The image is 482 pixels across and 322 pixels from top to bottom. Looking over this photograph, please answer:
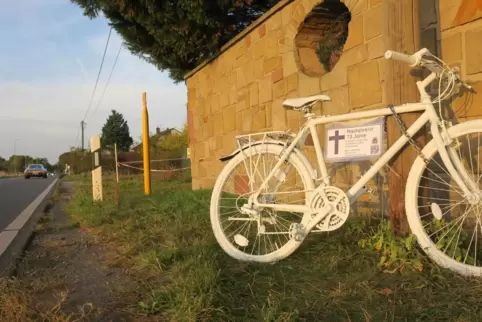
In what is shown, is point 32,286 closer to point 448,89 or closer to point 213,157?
point 448,89

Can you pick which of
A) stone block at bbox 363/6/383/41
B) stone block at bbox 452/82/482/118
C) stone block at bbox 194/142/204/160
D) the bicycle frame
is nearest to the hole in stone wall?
stone block at bbox 363/6/383/41

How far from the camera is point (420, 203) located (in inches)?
129

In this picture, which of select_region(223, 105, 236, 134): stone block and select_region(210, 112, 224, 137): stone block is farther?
select_region(210, 112, 224, 137): stone block

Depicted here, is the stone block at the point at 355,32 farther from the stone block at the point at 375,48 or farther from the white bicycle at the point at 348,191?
the white bicycle at the point at 348,191

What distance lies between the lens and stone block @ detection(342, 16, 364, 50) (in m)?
4.44

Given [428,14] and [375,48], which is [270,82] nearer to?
[375,48]

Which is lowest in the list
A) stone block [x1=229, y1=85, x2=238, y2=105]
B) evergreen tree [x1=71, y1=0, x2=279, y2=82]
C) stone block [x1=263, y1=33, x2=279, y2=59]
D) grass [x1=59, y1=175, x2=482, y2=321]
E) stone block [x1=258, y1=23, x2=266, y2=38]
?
grass [x1=59, y1=175, x2=482, y2=321]

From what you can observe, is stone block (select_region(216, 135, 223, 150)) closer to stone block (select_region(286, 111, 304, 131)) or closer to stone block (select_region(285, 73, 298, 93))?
stone block (select_region(286, 111, 304, 131))

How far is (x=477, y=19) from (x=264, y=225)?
2191 mm

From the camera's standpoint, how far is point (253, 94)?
6.61 meters

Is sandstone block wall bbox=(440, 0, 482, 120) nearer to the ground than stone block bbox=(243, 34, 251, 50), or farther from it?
nearer to the ground

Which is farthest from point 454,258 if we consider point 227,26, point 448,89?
point 227,26

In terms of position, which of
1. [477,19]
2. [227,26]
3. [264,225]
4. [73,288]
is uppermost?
[227,26]

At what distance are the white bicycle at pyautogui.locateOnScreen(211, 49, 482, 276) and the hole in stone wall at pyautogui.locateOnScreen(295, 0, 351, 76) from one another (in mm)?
2035
